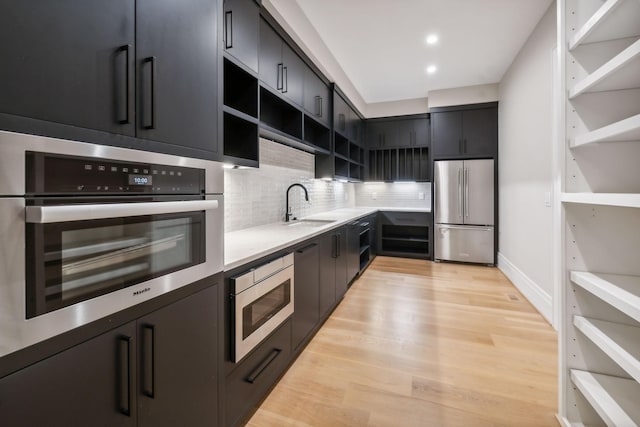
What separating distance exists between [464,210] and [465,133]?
49.9 inches

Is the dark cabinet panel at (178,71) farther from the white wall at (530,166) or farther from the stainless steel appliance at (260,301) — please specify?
the white wall at (530,166)

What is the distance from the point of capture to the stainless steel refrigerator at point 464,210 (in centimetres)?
465

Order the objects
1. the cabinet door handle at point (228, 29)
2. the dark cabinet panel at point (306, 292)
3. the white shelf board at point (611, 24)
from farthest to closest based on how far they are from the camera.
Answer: the dark cabinet panel at point (306, 292) → the cabinet door handle at point (228, 29) → the white shelf board at point (611, 24)

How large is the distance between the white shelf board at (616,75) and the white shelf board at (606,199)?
1.56 feet

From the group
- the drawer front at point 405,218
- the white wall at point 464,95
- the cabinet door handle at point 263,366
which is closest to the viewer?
the cabinet door handle at point 263,366

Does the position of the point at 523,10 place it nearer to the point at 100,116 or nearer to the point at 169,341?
the point at 100,116

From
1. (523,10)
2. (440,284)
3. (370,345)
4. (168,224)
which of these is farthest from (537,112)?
(168,224)

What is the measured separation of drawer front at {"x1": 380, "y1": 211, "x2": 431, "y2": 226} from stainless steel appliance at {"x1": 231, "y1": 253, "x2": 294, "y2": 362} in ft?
11.8

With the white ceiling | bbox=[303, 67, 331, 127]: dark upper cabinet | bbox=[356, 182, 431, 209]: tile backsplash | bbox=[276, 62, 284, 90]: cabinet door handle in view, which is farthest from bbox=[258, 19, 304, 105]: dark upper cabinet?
bbox=[356, 182, 431, 209]: tile backsplash

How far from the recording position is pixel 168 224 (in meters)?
1.05

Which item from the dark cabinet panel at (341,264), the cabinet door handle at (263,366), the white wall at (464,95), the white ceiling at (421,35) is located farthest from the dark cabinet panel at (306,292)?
the white wall at (464,95)

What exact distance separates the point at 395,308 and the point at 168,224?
2.61 m

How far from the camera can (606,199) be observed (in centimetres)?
112

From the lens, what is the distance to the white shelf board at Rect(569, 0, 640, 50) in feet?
3.75
